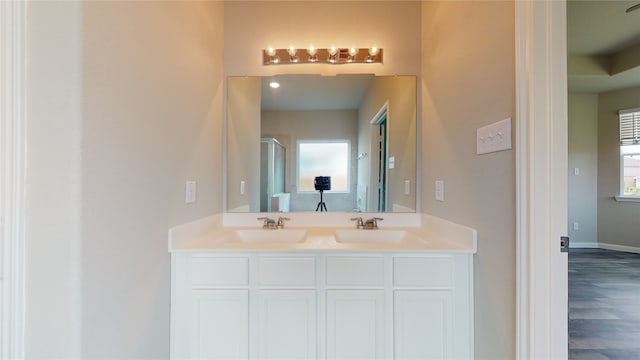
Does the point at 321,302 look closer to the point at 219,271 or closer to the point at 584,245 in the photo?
the point at 219,271

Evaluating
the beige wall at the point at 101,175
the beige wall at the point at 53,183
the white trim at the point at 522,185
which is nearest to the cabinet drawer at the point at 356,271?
the white trim at the point at 522,185

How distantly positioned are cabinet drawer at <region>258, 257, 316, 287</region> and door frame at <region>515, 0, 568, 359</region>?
3.05 feet

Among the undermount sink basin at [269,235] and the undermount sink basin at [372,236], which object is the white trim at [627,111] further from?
the undermount sink basin at [269,235]

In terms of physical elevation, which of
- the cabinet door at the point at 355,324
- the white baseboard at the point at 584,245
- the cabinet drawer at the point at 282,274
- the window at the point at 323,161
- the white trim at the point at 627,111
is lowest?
the white baseboard at the point at 584,245

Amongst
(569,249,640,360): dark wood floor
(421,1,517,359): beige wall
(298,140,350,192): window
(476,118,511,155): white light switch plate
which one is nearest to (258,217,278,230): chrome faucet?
(298,140,350,192): window


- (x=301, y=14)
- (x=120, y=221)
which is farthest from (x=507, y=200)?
(x=301, y=14)

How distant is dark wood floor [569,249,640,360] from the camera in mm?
1869

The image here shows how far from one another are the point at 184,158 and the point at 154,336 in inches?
33.9

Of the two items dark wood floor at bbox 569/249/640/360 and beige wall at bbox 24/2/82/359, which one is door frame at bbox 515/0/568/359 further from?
beige wall at bbox 24/2/82/359

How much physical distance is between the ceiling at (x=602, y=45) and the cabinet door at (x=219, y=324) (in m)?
3.58

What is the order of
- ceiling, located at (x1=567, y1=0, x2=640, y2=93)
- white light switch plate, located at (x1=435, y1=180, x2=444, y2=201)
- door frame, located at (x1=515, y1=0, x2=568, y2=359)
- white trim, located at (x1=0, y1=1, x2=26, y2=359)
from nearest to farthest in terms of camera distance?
white trim, located at (x1=0, y1=1, x2=26, y2=359) < door frame, located at (x1=515, y1=0, x2=568, y2=359) < white light switch plate, located at (x1=435, y1=180, x2=444, y2=201) < ceiling, located at (x1=567, y1=0, x2=640, y2=93)

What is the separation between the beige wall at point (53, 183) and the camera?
0.82 m

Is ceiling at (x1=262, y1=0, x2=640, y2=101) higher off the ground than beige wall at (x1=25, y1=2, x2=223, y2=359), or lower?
higher

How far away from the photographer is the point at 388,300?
146 cm
